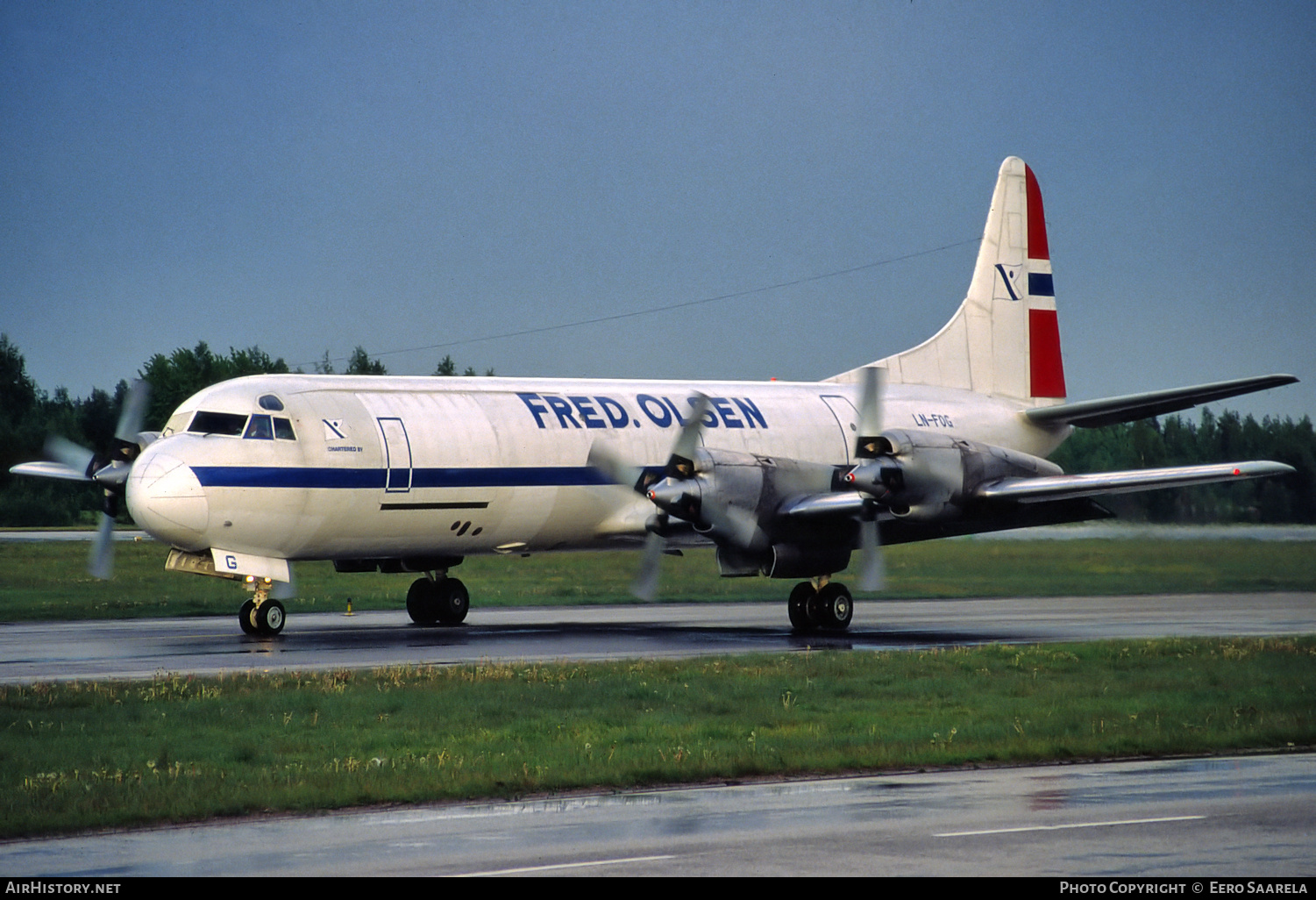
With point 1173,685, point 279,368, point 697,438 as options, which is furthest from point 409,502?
point 279,368

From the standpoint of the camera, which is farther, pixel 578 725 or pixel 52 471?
pixel 52 471

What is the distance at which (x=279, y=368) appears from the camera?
227ft

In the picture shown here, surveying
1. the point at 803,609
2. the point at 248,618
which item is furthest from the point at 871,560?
the point at 248,618

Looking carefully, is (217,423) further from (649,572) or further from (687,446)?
(687,446)

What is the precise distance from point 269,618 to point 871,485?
10088 millimetres

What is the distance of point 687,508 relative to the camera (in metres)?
24.3

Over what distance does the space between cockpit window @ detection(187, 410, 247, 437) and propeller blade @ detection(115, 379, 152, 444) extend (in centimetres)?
272

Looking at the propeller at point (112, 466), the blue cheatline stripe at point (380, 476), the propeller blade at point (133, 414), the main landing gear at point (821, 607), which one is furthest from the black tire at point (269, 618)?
the main landing gear at point (821, 607)

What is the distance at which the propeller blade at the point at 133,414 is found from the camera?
1072 inches

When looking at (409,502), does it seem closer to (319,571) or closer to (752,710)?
(752,710)

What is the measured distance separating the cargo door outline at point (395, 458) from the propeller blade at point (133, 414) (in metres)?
4.67

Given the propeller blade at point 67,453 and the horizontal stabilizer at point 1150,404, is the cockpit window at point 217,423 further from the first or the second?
the horizontal stabilizer at point 1150,404

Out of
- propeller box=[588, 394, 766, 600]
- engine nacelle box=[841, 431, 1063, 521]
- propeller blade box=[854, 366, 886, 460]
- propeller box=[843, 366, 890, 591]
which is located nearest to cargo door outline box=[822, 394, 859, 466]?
propeller blade box=[854, 366, 886, 460]
